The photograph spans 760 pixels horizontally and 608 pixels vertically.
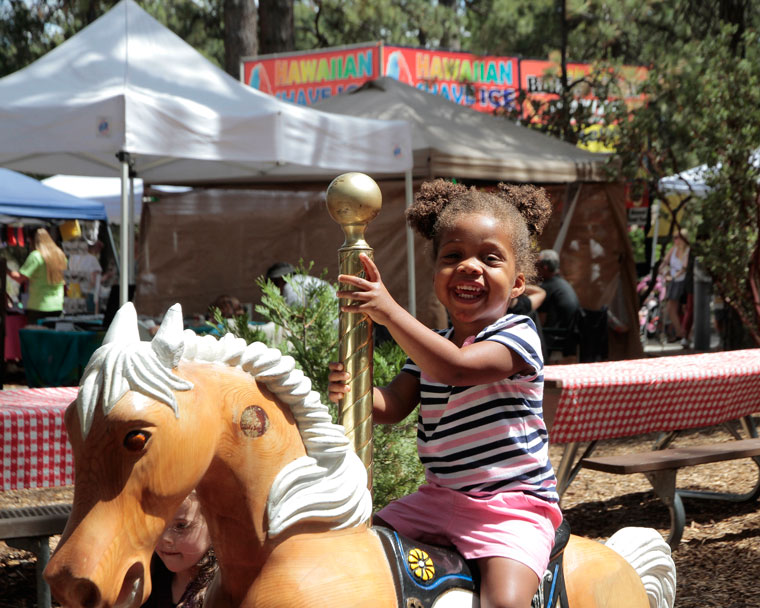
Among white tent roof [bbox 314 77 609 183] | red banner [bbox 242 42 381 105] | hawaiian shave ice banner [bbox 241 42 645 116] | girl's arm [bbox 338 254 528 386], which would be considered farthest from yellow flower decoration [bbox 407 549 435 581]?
red banner [bbox 242 42 381 105]

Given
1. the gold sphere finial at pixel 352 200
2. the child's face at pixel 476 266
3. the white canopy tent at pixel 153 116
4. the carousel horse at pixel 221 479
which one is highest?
the white canopy tent at pixel 153 116

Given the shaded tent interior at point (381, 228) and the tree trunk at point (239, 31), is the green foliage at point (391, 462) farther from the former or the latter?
the tree trunk at point (239, 31)

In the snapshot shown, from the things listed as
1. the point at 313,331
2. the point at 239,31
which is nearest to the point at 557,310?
the point at 313,331

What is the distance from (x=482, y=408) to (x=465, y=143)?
868 centimetres

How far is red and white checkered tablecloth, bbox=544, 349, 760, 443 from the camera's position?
509 cm

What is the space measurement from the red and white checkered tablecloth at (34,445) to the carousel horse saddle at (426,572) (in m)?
2.46

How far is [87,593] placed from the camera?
144 cm

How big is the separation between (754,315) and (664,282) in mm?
7541

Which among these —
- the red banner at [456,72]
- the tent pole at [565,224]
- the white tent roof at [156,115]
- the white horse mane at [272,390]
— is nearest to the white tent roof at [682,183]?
the tent pole at [565,224]

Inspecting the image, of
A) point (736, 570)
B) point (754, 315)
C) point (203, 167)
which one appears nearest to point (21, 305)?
point (203, 167)

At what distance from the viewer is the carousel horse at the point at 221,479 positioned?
57.5 inches

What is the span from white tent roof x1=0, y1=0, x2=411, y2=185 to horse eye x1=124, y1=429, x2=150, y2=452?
5126mm

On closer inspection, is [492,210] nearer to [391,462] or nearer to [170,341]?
[170,341]

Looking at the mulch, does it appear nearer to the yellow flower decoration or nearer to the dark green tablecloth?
the dark green tablecloth
